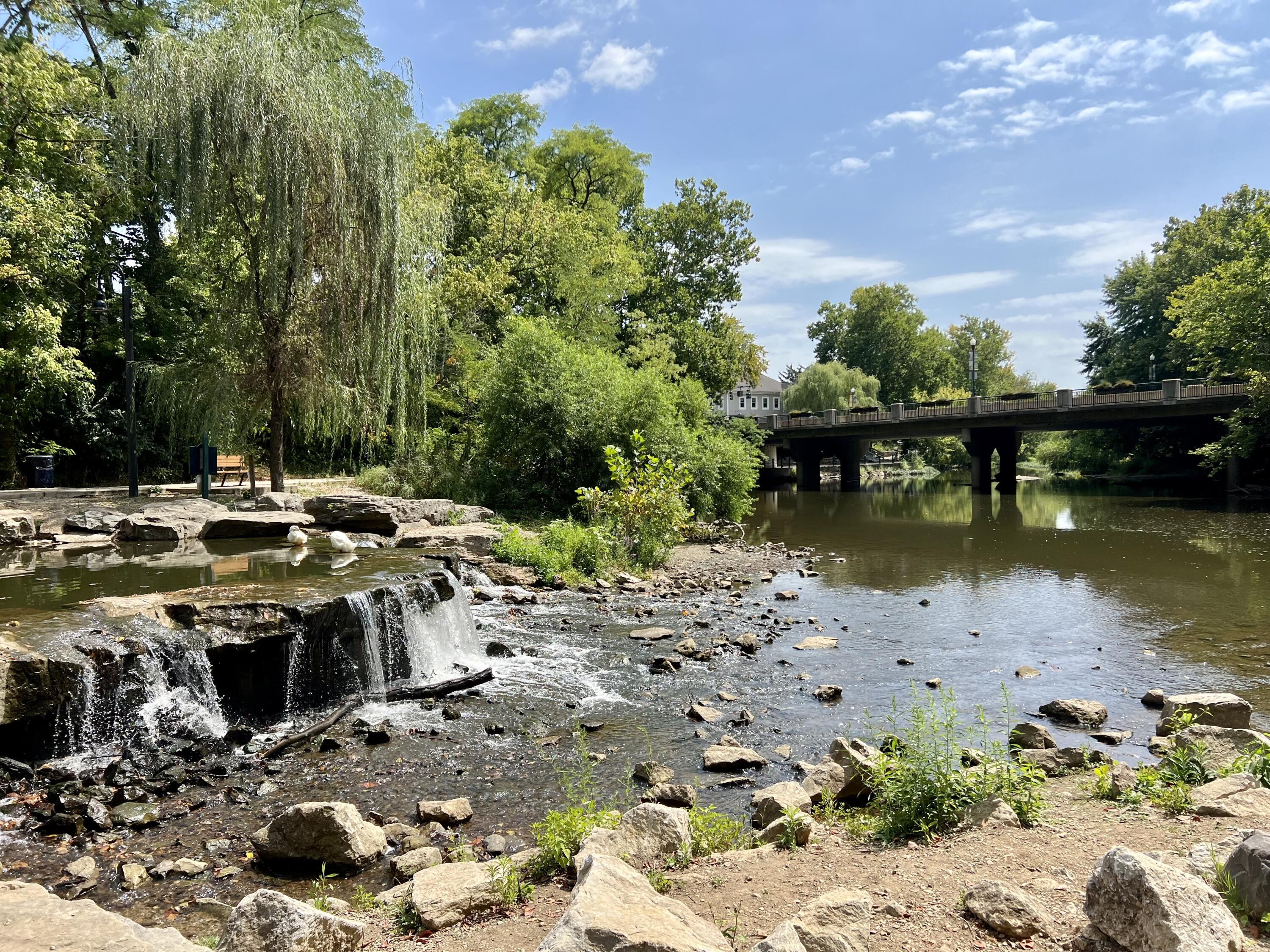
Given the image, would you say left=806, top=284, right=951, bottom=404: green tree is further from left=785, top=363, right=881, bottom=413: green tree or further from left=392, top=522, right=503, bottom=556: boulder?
left=392, top=522, right=503, bottom=556: boulder

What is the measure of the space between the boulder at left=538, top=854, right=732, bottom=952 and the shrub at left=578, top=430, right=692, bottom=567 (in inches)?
488

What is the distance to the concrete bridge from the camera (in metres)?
32.5

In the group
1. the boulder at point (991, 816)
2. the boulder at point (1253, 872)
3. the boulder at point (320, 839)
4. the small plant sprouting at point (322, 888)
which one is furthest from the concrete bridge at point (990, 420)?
the small plant sprouting at point (322, 888)

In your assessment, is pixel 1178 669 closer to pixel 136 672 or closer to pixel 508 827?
pixel 508 827

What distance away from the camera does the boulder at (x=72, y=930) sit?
3035 mm

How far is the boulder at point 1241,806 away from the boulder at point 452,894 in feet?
12.7

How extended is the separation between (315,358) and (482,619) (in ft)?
25.0

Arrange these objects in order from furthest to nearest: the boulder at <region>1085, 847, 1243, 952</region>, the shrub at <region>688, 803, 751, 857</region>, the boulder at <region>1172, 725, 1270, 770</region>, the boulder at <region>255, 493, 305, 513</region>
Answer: the boulder at <region>255, 493, 305, 513</region>, the boulder at <region>1172, 725, 1270, 770</region>, the shrub at <region>688, 803, 751, 857</region>, the boulder at <region>1085, 847, 1243, 952</region>

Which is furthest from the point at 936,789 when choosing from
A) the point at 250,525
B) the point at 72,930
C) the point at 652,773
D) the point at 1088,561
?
the point at 1088,561

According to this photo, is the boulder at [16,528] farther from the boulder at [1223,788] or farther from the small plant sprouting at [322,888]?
the boulder at [1223,788]

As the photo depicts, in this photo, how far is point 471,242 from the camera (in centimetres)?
2622

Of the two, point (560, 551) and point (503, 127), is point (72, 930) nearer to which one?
point (560, 551)

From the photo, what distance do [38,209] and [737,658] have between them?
16.8 metres

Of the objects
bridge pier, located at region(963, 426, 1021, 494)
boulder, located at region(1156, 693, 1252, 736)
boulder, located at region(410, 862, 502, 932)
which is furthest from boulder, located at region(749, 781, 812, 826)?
bridge pier, located at region(963, 426, 1021, 494)
